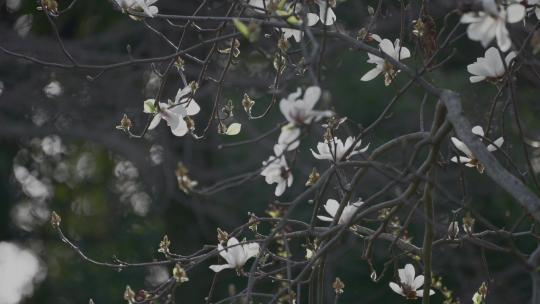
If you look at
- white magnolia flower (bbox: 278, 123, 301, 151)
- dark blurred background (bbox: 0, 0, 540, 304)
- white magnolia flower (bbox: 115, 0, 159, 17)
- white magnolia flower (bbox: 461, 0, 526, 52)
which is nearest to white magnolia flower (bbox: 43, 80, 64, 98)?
dark blurred background (bbox: 0, 0, 540, 304)

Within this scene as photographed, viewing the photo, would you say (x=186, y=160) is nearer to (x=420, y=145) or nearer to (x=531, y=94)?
(x=531, y=94)

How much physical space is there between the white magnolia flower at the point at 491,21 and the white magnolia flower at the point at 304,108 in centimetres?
23

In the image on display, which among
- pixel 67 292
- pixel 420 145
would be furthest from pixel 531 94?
pixel 420 145

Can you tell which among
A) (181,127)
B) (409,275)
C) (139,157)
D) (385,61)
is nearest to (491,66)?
(385,61)

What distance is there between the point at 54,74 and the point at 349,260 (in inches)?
74.9

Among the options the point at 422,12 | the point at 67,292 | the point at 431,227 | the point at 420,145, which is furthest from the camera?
the point at 67,292

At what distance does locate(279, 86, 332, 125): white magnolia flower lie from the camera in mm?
1386

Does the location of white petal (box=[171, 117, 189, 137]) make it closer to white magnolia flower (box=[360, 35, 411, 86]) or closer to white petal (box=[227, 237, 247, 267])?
white petal (box=[227, 237, 247, 267])

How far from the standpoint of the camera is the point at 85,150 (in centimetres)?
641

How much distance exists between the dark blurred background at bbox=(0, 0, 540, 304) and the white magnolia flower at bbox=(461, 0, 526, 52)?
303 cm

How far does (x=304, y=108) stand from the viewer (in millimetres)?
1404

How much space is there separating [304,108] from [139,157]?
3776mm

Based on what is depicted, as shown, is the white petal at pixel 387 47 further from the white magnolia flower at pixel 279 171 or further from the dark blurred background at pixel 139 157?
the dark blurred background at pixel 139 157

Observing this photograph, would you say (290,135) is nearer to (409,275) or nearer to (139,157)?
(409,275)
